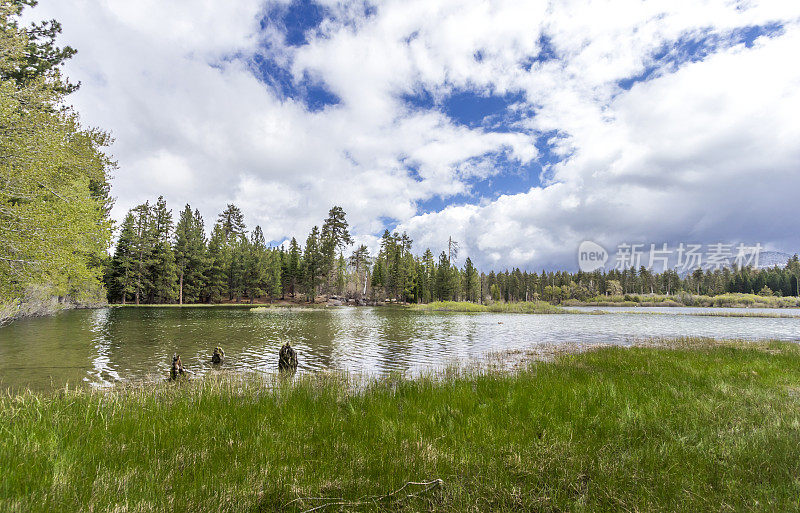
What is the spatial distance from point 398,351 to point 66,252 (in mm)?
15920

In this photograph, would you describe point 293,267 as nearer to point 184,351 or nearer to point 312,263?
point 312,263

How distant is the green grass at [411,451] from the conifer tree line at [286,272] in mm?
76491

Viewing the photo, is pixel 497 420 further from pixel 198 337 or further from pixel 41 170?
pixel 198 337

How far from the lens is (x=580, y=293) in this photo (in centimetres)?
15538

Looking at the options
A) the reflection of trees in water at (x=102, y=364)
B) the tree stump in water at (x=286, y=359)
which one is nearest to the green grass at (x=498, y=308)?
the reflection of trees in water at (x=102, y=364)

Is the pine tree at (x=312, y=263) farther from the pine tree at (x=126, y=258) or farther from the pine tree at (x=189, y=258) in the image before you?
the pine tree at (x=126, y=258)

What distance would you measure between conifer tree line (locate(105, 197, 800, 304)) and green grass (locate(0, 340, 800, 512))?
76491mm

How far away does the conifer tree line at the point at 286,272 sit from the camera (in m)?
69.3

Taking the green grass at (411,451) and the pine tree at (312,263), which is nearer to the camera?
the green grass at (411,451)

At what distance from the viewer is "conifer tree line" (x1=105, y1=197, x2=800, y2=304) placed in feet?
227

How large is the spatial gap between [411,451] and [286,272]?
98.3 meters

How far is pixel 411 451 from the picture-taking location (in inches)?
184

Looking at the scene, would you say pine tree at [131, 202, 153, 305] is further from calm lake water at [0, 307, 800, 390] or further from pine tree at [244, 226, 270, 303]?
calm lake water at [0, 307, 800, 390]

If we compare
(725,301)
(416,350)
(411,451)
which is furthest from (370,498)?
(725,301)
